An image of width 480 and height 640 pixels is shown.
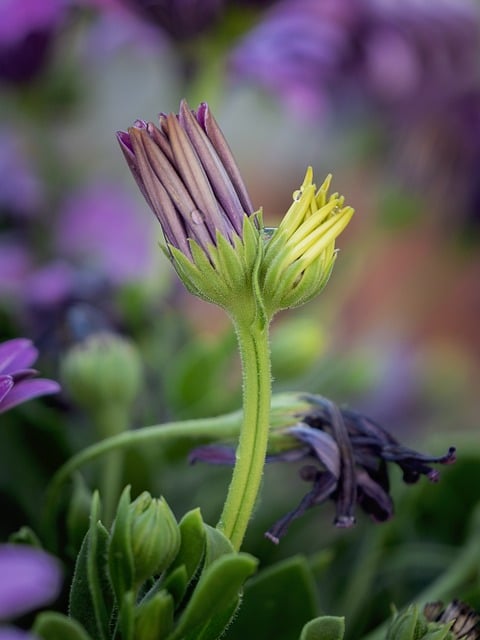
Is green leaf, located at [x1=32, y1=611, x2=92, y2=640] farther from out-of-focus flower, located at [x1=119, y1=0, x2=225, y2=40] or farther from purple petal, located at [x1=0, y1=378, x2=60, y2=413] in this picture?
out-of-focus flower, located at [x1=119, y1=0, x2=225, y2=40]

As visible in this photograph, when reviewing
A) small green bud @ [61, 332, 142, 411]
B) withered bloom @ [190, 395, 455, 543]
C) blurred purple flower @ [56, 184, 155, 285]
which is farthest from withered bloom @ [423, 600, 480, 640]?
blurred purple flower @ [56, 184, 155, 285]

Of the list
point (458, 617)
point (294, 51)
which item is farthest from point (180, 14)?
point (458, 617)

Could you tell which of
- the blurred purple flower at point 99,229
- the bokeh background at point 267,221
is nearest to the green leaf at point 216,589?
the bokeh background at point 267,221

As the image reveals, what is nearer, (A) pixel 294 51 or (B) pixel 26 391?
(B) pixel 26 391

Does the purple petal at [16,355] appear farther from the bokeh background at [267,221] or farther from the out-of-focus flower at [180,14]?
the out-of-focus flower at [180,14]

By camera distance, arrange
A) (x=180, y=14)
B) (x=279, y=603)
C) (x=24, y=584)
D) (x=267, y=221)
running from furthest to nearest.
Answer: (x=267, y=221), (x=180, y=14), (x=279, y=603), (x=24, y=584)

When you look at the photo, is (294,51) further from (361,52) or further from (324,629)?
(324,629)

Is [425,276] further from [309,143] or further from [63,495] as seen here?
[63,495]
